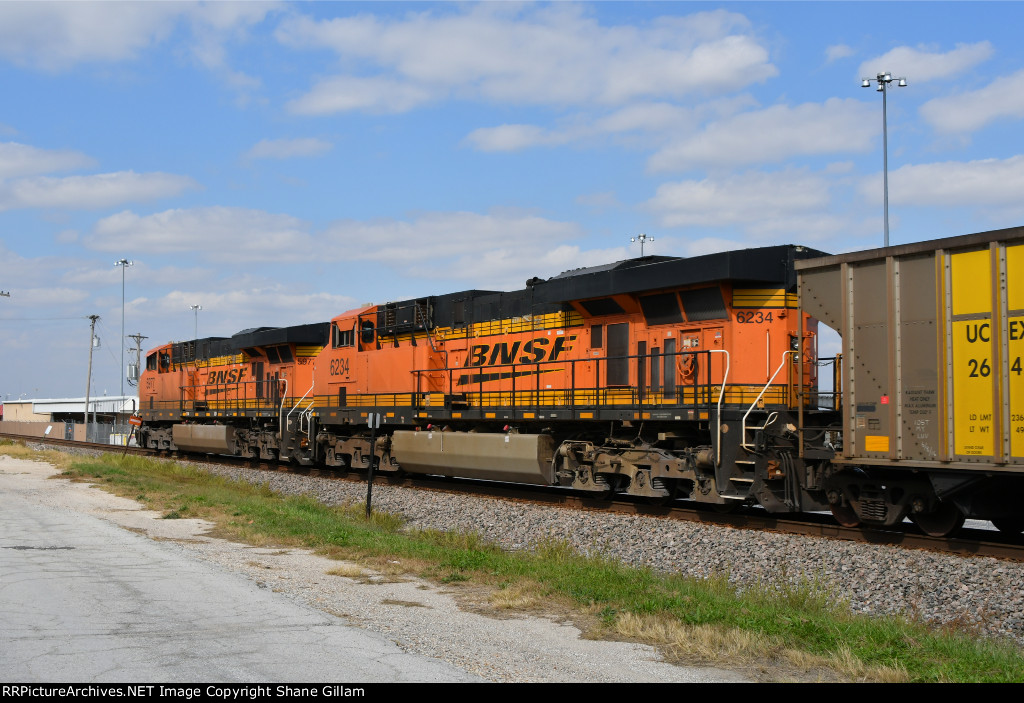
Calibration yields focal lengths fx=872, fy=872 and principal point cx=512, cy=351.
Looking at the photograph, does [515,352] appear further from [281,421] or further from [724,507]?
[281,421]

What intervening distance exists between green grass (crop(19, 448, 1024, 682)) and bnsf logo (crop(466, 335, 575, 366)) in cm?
496

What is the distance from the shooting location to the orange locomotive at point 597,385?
13453 millimetres

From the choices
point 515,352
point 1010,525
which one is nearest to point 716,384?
point 1010,525

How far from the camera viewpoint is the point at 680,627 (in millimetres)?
6867

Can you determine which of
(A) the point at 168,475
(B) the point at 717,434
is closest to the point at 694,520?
(B) the point at 717,434

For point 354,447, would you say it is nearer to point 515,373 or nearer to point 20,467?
point 515,373

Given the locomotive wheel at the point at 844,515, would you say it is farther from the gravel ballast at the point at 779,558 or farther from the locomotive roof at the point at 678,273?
the locomotive roof at the point at 678,273

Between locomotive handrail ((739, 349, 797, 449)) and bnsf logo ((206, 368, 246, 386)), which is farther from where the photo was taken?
bnsf logo ((206, 368, 246, 386))

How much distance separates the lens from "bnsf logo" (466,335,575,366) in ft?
56.7

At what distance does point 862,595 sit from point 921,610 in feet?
2.23

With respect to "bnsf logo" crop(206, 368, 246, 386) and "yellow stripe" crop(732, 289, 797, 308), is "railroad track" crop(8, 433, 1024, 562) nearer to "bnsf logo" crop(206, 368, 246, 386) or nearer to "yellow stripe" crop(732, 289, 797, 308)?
"yellow stripe" crop(732, 289, 797, 308)

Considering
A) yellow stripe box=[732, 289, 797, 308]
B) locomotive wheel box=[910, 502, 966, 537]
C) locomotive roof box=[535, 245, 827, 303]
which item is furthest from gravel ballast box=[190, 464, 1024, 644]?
locomotive roof box=[535, 245, 827, 303]

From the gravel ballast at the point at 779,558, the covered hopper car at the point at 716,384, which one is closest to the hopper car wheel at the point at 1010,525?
the covered hopper car at the point at 716,384

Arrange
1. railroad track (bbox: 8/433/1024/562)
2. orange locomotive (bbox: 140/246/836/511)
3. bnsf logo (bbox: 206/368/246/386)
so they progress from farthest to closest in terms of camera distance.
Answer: bnsf logo (bbox: 206/368/246/386), orange locomotive (bbox: 140/246/836/511), railroad track (bbox: 8/433/1024/562)
